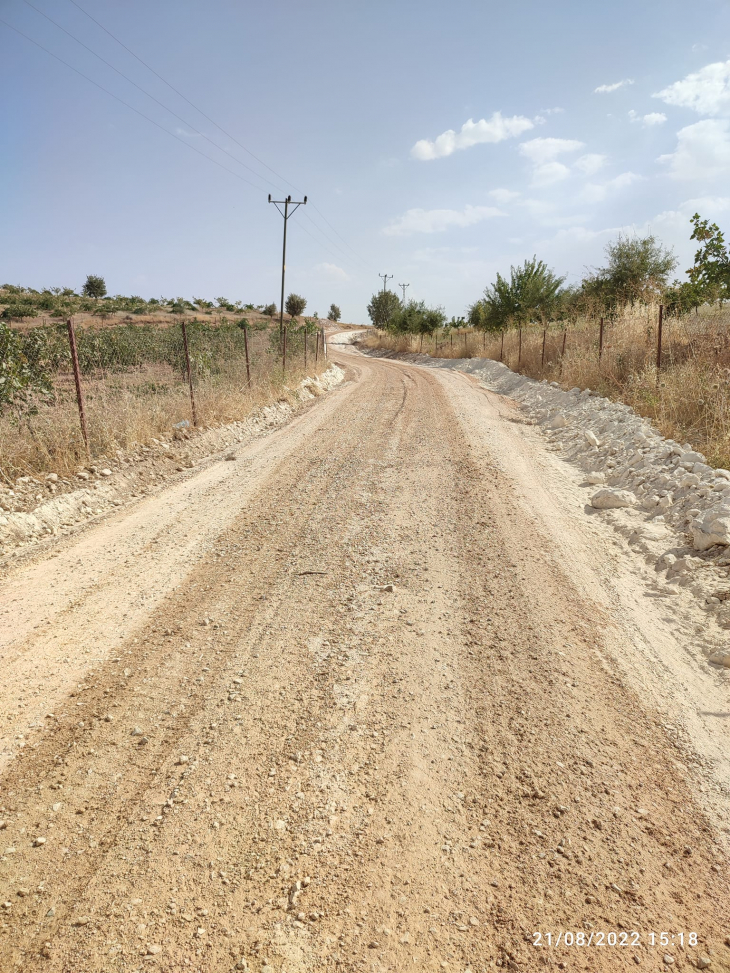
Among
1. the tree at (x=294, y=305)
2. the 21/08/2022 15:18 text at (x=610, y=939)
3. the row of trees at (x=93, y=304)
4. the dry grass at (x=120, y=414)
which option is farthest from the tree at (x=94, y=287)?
the 21/08/2022 15:18 text at (x=610, y=939)

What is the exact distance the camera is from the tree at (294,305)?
76688mm

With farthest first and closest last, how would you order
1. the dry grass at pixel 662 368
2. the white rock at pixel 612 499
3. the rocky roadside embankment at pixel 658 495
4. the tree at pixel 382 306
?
the tree at pixel 382 306 < the dry grass at pixel 662 368 < the white rock at pixel 612 499 < the rocky roadside embankment at pixel 658 495

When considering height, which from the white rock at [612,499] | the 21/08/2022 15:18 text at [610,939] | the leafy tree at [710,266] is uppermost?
the leafy tree at [710,266]

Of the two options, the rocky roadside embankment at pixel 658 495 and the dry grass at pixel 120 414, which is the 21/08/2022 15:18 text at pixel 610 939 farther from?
the dry grass at pixel 120 414

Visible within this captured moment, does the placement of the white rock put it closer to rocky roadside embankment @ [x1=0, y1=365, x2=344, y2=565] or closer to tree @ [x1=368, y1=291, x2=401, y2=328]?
rocky roadside embankment @ [x1=0, y1=365, x2=344, y2=565]

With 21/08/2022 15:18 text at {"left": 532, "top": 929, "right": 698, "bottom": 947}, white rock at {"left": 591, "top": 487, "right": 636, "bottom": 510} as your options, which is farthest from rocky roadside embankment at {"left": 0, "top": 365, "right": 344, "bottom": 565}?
white rock at {"left": 591, "top": 487, "right": 636, "bottom": 510}

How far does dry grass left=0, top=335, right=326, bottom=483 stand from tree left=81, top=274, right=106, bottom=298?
4624cm

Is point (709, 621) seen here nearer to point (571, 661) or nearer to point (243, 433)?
point (571, 661)

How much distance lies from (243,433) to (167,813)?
896cm

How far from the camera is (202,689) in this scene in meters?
3.42

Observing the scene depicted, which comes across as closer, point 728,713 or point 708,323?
point 728,713

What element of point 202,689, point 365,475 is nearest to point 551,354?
point 365,475

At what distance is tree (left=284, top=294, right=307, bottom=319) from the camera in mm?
76688

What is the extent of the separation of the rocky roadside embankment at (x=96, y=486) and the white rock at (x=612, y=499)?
5863 millimetres
